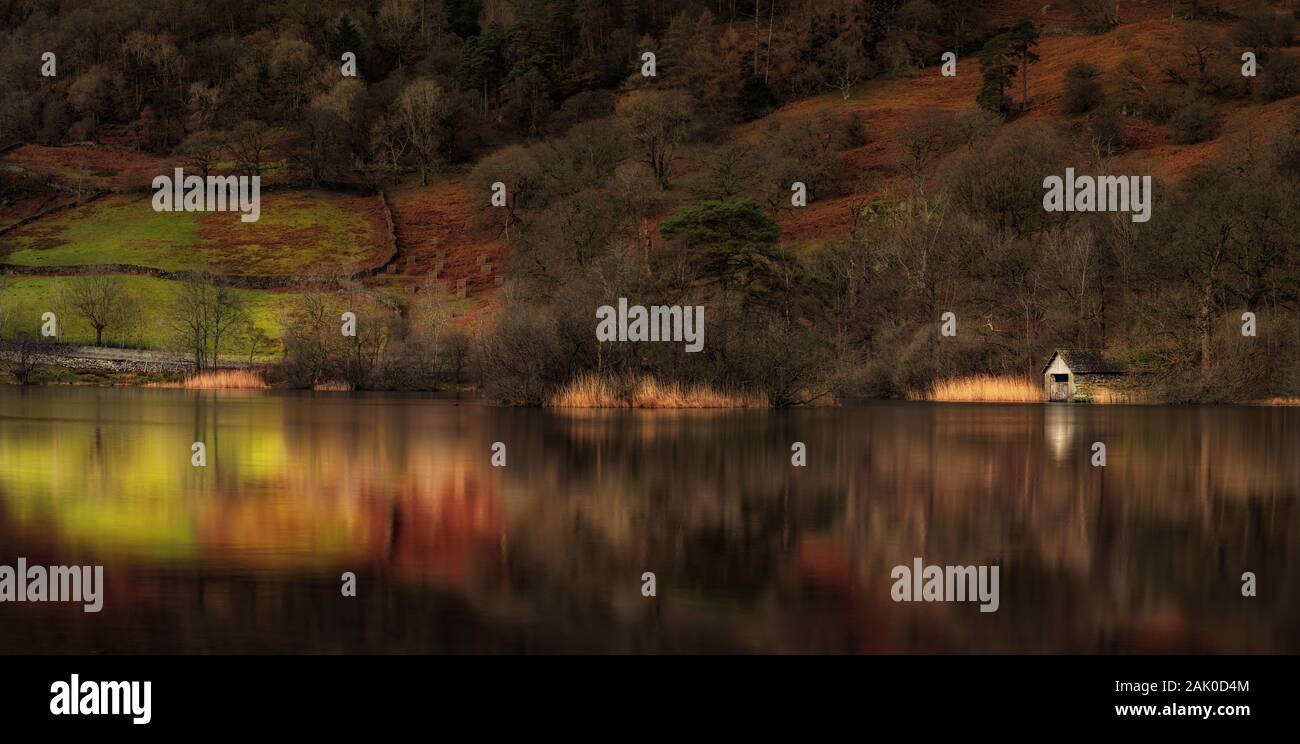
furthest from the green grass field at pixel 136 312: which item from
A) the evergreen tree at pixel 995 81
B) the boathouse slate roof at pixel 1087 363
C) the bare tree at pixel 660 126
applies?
the evergreen tree at pixel 995 81

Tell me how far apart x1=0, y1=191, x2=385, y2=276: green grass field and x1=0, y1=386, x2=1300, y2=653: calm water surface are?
74350 mm

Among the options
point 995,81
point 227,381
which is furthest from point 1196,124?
point 227,381

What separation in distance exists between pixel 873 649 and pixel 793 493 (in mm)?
11355

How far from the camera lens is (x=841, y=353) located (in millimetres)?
73312

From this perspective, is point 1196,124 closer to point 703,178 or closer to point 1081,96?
point 1081,96

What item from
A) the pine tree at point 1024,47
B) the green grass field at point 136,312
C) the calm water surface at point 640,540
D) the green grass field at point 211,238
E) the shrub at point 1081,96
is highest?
the pine tree at point 1024,47

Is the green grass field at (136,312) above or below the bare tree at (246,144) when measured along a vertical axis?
below

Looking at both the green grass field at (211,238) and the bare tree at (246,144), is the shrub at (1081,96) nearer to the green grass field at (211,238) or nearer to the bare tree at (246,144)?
the green grass field at (211,238)

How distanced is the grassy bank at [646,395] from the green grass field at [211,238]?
5693 centimetres

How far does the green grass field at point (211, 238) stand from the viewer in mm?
103812

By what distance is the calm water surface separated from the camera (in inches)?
435

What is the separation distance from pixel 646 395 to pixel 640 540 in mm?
36021

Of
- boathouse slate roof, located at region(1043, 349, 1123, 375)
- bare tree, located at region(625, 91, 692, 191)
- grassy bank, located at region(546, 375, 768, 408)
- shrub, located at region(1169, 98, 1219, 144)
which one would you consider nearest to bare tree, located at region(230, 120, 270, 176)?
bare tree, located at region(625, 91, 692, 191)

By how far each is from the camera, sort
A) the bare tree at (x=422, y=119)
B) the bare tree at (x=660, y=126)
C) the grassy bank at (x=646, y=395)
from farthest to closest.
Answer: the bare tree at (x=422, y=119), the bare tree at (x=660, y=126), the grassy bank at (x=646, y=395)
